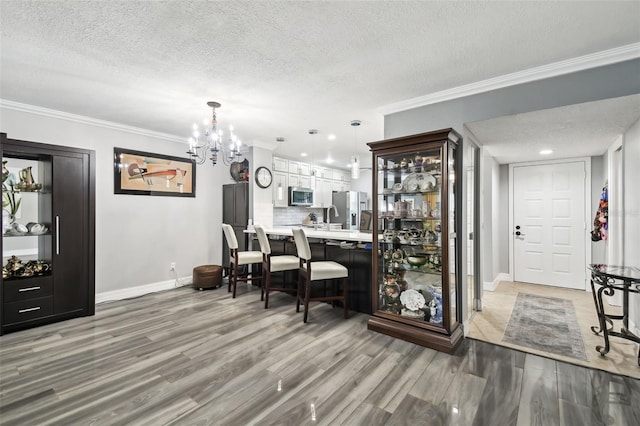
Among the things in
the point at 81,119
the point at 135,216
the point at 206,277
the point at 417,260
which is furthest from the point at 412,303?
the point at 81,119

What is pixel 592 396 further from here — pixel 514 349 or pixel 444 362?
pixel 444 362

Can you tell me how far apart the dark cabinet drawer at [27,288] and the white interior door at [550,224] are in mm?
6968

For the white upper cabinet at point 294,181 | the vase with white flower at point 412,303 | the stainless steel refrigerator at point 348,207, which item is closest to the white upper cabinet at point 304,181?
the white upper cabinet at point 294,181

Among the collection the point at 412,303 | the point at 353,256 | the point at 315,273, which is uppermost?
the point at 353,256

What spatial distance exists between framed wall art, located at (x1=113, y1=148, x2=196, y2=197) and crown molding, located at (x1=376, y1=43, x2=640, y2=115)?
11.6 feet

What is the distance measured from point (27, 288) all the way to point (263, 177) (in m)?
3.39

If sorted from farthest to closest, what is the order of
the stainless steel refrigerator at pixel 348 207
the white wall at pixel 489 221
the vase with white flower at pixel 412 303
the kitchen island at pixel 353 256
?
the stainless steel refrigerator at pixel 348 207 < the white wall at pixel 489 221 < the kitchen island at pixel 353 256 < the vase with white flower at pixel 412 303

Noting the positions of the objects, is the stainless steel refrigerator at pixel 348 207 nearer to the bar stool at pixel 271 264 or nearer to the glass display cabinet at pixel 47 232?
the bar stool at pixel 271 264

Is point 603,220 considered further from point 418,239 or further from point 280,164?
point 280,164

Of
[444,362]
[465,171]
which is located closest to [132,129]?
[465,171]

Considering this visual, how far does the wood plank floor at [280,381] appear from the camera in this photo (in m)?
1.85

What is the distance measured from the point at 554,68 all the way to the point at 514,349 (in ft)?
8.22

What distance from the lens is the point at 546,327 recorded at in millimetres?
3238

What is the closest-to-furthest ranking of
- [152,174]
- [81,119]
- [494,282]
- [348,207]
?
[81,119] → [152,174] → [494,282] → [348,207]
